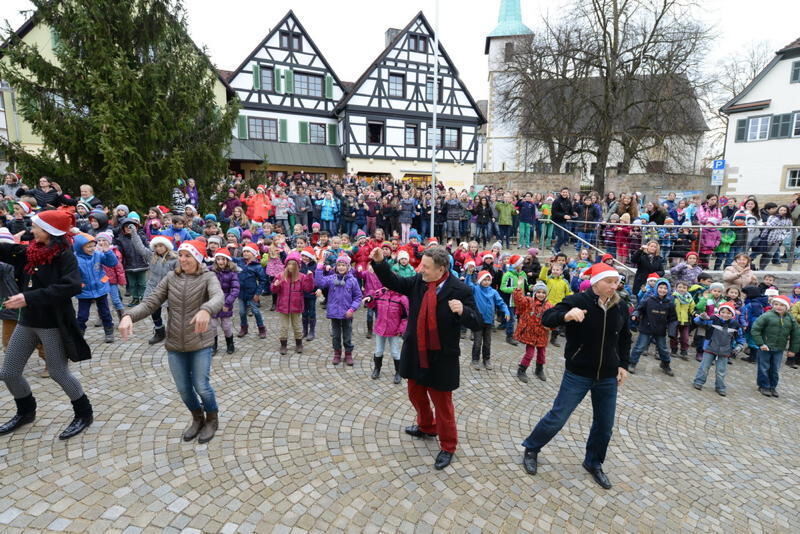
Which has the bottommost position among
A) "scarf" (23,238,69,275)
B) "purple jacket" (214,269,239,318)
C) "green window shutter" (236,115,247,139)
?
"purple jacket" (214,269,239,318)

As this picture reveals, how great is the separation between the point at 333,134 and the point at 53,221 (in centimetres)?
2742

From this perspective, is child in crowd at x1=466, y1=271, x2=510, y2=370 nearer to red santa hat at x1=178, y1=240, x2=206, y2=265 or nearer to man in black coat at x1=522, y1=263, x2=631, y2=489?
man in black coat at x1=522, y1=263, x2=631, y2=489

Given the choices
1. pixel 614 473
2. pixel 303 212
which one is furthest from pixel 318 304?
pixel 614 473

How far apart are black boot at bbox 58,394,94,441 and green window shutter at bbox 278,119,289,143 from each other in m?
25.8

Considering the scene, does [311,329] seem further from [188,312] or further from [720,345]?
[720,345]

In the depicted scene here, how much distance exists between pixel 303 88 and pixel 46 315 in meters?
27.6

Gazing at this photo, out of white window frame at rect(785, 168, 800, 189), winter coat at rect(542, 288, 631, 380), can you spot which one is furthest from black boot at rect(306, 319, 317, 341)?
white window frame at rect(785, 168, 800, 189)

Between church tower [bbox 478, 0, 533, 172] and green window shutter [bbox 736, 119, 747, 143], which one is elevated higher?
church tower [bbox 478, 0, 533, 172]

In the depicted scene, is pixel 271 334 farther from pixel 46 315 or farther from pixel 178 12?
pixel 178 12

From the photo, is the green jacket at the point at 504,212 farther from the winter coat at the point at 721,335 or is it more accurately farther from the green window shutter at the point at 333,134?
the green window shutter at the point at 333,134

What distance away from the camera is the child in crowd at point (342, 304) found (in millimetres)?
6512

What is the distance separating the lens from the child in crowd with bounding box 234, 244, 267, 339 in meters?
7.40

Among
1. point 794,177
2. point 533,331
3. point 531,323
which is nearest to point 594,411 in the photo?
point 533,331

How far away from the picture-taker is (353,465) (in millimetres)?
4012
